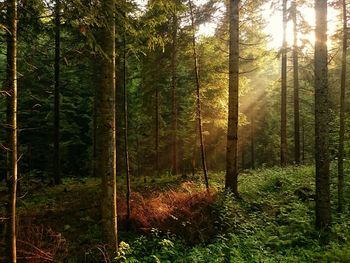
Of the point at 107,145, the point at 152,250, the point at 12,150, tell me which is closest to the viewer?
the point at 12,150

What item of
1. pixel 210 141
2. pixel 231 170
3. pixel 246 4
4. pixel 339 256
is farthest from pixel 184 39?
pixel 210 141

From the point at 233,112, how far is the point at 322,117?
3729 mm

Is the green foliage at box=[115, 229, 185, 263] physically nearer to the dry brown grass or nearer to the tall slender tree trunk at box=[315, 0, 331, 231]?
the dry brown grass

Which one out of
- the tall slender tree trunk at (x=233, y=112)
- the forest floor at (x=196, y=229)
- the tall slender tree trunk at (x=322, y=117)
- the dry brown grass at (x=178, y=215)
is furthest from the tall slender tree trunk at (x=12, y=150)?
the tall slender tree trunk at (x=233, y=112)

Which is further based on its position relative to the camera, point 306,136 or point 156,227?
point 306,136

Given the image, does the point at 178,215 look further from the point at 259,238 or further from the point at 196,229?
the point at 259,238

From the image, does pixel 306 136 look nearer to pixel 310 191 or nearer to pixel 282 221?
pixel 310 191

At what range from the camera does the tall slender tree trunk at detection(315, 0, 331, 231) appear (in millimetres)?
9852

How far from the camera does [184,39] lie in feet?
68.0

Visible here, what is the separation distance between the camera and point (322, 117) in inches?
391

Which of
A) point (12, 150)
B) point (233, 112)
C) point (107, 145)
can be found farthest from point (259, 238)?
point (12, 150)

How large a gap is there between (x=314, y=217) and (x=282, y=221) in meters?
0.93

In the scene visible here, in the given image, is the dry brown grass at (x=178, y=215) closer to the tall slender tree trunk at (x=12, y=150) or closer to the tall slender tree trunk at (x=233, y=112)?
the tall slender tree trunk at (x=233, y=112)

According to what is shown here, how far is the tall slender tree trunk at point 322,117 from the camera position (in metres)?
9.85
